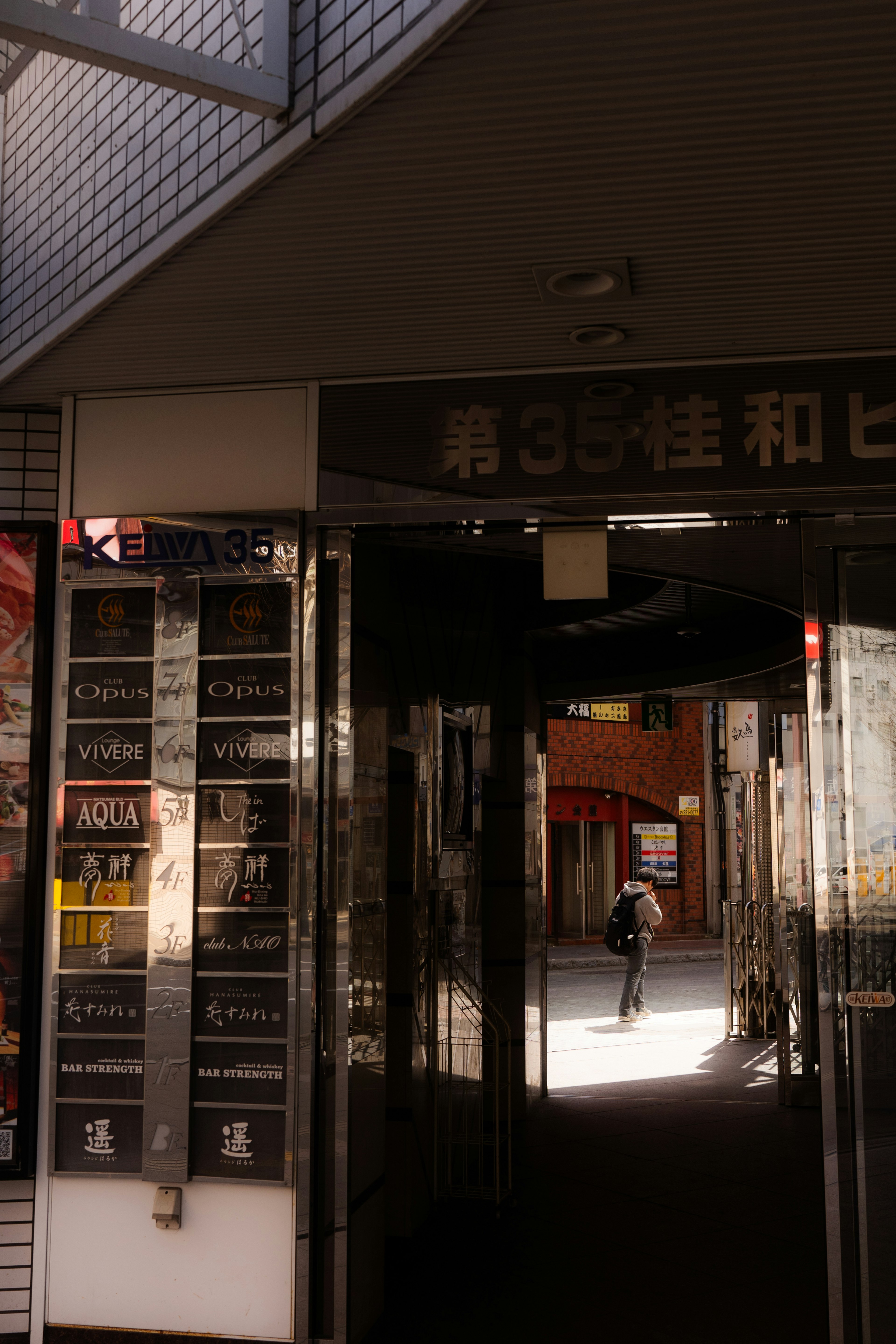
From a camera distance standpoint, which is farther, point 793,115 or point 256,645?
point 256,645

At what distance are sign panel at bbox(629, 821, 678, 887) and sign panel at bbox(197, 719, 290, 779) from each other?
1860cm

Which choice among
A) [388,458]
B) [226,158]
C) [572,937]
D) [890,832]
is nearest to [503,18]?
[226,158]

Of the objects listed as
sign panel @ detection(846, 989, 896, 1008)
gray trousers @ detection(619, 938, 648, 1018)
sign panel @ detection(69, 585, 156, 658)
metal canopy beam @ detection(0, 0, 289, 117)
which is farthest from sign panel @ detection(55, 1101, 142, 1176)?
gray trousers @ detection(619, 938, 648, 1018)

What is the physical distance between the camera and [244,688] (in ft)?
12.3

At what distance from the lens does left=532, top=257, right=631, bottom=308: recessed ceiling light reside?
299 cm

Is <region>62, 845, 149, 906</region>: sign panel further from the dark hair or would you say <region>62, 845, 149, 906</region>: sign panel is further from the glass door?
the dark hair

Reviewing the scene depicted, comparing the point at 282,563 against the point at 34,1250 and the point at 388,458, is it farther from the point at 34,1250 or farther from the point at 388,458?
the point at 34,1250

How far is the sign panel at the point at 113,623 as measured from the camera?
12.6ft

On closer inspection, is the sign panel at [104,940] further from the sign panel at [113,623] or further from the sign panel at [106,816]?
the sign panel at [113,623]

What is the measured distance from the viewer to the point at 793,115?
2.30 meters

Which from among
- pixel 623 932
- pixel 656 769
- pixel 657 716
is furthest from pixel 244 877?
pixel 656 769

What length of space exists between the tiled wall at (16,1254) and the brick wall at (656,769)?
1732 cm

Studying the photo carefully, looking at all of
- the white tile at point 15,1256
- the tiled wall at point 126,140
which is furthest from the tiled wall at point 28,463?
the white tile at point 15,1256

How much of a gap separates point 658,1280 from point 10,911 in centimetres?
276
